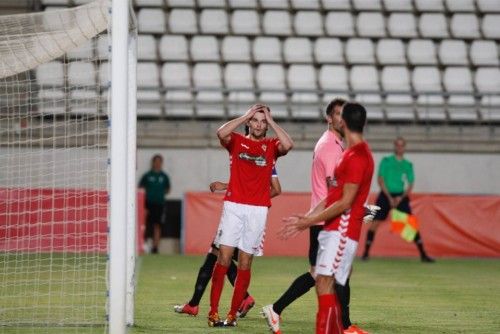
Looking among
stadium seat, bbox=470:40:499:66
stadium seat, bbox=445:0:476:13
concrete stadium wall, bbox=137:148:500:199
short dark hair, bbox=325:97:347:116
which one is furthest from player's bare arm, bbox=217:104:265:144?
stadium seat, bbox=445:0:476:13

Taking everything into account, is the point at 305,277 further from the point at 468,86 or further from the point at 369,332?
the point at 468,86

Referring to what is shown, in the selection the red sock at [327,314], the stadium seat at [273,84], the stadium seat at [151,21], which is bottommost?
the red sock at [327,314]

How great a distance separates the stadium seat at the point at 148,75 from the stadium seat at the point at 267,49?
207 centimetres

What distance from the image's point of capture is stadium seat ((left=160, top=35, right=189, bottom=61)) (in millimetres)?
21625

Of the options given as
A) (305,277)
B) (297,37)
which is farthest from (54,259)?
(297,37)

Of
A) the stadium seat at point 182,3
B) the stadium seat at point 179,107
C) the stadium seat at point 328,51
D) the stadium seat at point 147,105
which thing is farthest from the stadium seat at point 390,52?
the stadium seat at point 147,105

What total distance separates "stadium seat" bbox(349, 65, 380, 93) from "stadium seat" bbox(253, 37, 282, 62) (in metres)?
1.52

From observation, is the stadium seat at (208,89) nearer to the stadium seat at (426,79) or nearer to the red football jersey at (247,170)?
the stadium seat at (426,79)

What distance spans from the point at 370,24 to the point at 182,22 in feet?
12.9

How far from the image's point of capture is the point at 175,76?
21.2 meters

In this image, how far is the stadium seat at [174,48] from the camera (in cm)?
2162

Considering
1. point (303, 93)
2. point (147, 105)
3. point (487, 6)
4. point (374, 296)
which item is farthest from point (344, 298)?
point (487, 6)

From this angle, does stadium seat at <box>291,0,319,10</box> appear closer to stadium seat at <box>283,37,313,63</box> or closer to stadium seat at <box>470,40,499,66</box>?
stadium seat at <box>283,37,313,63</box>

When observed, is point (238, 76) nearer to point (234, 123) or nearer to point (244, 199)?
point (244, 199)
